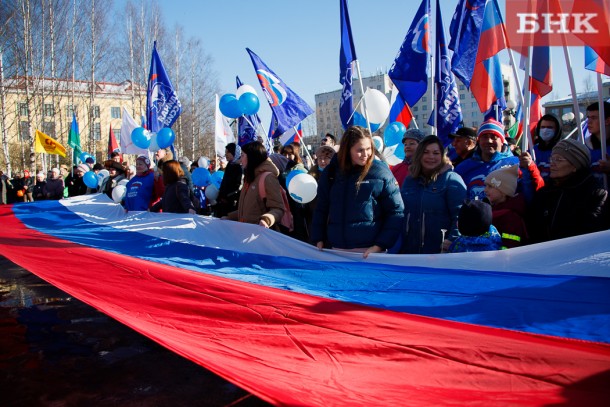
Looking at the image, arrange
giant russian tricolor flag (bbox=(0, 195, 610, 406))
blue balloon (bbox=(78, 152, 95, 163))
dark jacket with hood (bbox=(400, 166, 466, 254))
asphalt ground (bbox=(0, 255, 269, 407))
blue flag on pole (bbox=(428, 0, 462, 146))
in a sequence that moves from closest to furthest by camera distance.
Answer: giant russian tricolor flag (bbox=(0, 195, 610, 406))
asphalt ground (bbox=(0, 255, 269, 407))
dark jacket with hood (bbox=(400, 166, 466, 254))
blue flag on pole (bbox=(428, 0, 462, 146))
blue balloon (bbox=(78, 152, 95, 163))

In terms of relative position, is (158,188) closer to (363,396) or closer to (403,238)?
(403,238)

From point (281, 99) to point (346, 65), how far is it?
3.76 ft

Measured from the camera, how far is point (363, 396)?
1940 millimetres

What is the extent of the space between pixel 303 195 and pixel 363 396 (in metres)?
3.21

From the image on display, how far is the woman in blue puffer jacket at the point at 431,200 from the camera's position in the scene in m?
3.76

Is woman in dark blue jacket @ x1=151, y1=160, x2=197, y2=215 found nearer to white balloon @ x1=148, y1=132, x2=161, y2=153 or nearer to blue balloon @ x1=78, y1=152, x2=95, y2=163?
white balloon @ x1=148, y1=132, x2=161, y2=153

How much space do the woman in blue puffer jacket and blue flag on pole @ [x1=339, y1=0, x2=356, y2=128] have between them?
3.40 meters

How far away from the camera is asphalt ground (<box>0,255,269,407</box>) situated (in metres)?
3.08

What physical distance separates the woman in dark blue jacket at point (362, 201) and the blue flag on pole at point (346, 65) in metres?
3.60

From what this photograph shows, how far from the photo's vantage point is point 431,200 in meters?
3.79

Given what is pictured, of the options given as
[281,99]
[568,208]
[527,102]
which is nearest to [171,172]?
[281,99]

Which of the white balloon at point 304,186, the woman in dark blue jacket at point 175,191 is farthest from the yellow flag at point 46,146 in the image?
the white balloon at point 304,186

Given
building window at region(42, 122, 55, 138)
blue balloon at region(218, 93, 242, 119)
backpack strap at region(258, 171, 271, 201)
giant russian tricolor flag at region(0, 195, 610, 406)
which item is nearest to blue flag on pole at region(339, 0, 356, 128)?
blue balloon at region(218, 93, 242, 119)

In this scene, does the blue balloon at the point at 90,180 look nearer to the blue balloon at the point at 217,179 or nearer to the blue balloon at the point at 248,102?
the blue balloon at the point at 217,179
